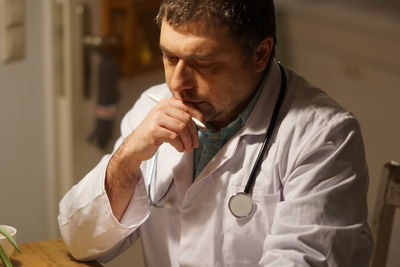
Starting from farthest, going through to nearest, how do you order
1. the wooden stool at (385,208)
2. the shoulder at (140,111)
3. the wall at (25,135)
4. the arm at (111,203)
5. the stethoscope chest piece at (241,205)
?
1. the wall at (25,135)
2. the wooden stool at (385,208)
3. the shoulder at (140,111)
4. the arm at (111,203)
5. the stethoscope chest piece at (241,205)

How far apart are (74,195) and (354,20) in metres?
1.88

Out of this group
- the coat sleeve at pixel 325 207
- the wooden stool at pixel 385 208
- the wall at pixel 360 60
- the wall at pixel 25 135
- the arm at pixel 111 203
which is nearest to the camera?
the coat sleeve at pixel 325 207

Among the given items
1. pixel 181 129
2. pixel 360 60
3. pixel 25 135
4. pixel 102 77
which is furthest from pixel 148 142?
pixel 360 60

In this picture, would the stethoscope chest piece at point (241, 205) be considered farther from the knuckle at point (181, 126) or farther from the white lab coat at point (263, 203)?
the knuckle at point (181, 126)

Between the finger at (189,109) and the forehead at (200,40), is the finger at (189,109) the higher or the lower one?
the lower one

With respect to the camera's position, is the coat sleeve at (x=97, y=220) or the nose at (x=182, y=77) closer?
the nose at (x=182, y=77)

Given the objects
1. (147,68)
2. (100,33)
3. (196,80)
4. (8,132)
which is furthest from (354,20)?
(196,80)

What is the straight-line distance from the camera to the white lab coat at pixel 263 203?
1.33 metres

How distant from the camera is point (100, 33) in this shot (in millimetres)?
2529

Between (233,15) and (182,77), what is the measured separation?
6.6 inches

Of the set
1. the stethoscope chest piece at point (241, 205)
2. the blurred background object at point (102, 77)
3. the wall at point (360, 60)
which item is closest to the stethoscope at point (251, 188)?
the stethoscope chest piece at point (241, 205)

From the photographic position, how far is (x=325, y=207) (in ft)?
4.34

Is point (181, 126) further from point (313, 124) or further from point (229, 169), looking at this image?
point (313, 124)

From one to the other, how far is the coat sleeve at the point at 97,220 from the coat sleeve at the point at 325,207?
341mm
